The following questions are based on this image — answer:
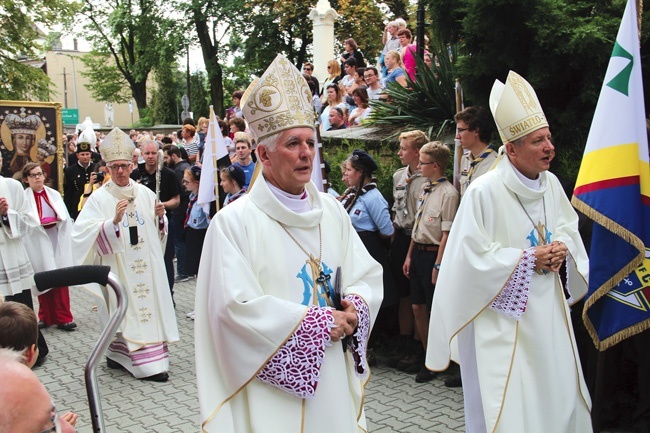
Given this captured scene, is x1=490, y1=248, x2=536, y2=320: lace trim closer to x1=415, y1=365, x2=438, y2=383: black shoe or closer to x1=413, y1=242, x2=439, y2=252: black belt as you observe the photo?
x1=413, y1=242, x2=439, y2=252: black belt

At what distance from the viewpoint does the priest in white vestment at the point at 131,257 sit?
291 inches

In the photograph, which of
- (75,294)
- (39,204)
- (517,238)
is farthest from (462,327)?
(75,294)

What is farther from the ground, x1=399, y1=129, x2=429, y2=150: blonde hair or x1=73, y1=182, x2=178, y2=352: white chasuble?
x1=399, y1=129, x2=429, y2=150: blonde hair

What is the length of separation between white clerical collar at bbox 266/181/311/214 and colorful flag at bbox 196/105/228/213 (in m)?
5.67

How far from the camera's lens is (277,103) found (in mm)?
3645

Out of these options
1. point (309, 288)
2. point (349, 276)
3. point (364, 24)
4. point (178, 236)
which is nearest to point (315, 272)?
point (309, 288)

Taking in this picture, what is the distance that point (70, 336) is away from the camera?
368 inches

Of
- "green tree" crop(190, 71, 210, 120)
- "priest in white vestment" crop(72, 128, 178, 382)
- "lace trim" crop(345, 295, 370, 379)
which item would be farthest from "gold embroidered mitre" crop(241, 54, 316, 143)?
"green tree" crop(190, 71, 210, 120)

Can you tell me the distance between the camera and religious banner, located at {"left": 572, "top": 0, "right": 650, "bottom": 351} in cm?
479

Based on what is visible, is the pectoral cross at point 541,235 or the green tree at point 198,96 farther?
the green tree at point 198,96

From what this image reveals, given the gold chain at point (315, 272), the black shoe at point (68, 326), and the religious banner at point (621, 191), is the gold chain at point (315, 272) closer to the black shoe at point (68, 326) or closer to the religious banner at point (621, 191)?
the religious banner at point (621, 191)

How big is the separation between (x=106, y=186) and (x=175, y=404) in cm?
239

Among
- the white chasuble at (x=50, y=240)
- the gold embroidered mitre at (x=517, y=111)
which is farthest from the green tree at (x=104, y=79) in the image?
the gold embroidered mitre at (x=517, y=111)

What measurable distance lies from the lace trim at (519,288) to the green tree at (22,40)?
91.5ft
